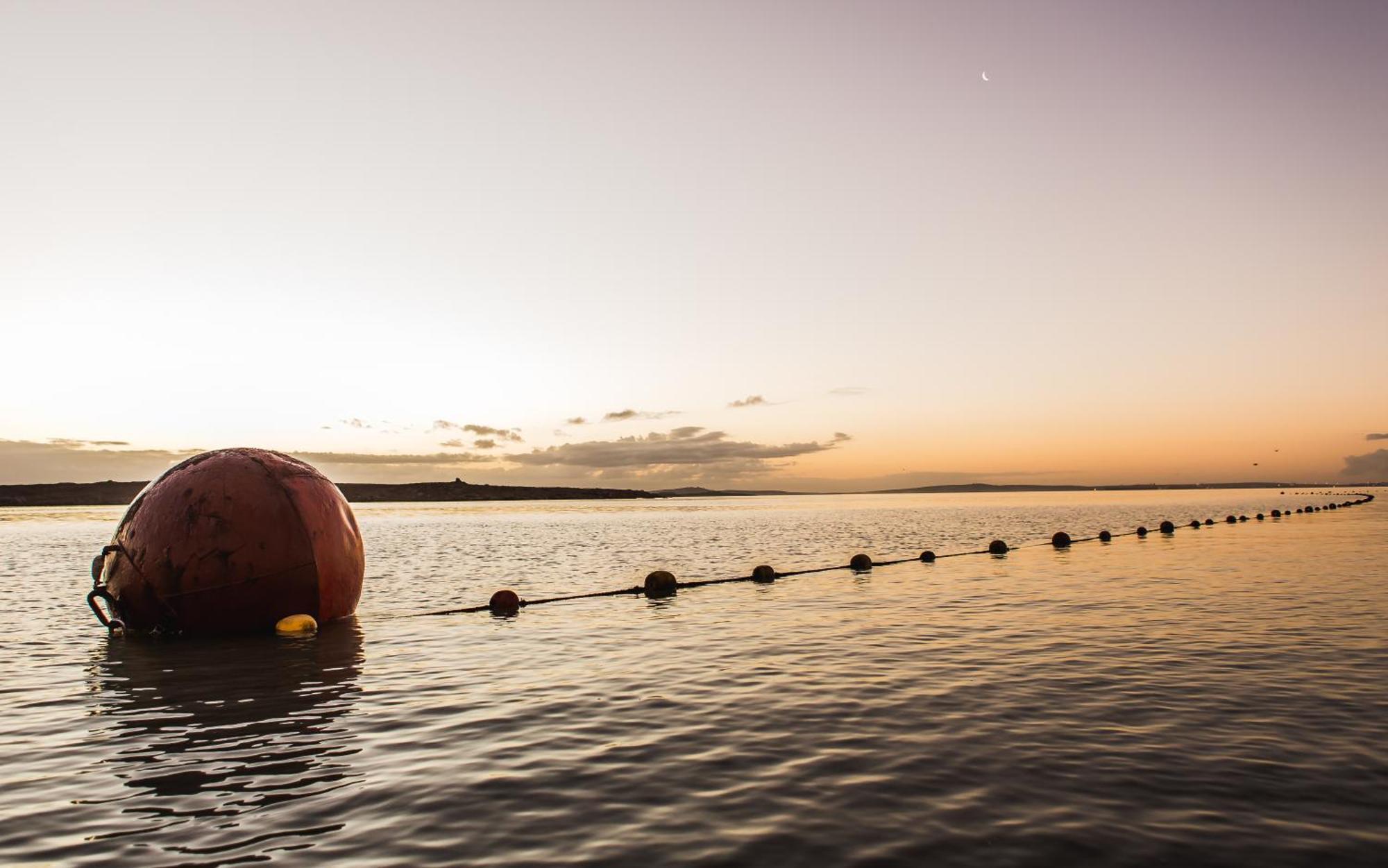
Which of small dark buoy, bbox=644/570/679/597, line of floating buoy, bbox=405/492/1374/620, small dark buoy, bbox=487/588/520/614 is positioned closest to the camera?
small dark buoy, bbox=487/588/520/614

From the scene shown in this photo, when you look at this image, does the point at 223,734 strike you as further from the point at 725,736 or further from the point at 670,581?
the point at 670,581

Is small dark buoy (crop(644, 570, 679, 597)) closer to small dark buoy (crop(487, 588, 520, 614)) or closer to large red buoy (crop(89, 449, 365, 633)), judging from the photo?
small dark buoy (crop(487, 588, 520, 614))

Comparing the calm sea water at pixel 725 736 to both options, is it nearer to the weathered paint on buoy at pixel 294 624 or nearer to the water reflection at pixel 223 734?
the water reflection at pixel 223 734

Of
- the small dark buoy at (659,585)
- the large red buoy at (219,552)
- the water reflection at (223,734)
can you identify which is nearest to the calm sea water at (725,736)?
the water reflection at (223,734)

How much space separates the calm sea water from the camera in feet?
21.0

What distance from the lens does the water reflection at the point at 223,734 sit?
6.92 m

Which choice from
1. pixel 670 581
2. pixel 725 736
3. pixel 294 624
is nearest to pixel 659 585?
pixel 670 581

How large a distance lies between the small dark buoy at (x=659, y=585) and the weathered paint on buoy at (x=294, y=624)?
901 centimetres

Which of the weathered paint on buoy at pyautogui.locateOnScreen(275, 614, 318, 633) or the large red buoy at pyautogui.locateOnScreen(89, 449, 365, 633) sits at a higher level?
the large red buoy at pyautogui.locateOnScreen(89, 449, 365, 633)

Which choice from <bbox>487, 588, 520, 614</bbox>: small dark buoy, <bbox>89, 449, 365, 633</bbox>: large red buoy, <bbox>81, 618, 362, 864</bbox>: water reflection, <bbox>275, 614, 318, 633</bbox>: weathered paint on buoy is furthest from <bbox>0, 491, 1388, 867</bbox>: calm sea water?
<bbox>89, 449, 365, 633</bbox>: large red buoy

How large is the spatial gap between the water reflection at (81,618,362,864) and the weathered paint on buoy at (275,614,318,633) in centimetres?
43

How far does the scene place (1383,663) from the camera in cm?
1273

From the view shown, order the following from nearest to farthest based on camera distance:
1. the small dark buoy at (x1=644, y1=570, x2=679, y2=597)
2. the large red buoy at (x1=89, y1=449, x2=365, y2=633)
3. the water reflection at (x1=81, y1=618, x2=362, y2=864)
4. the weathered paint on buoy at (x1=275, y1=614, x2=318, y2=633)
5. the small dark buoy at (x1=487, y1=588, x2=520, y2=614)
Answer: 1. the water reflection at (x1=81, y1=618, x2=362, y2=864)
2. the large red buoy at (x1=89, y1=449, x2=365, y2=633)
3. the weathered paint on buoy at (x1=275, y1=614, x2=318, y2=633)
4. the small dark buoy at (x1=487, y1=588, x2=520, y2=614)
5. the small dark buoy at (x1=644, y1=570, x2=679, y2=597)

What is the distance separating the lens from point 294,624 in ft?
53.8
